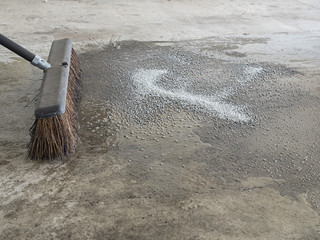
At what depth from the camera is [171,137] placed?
95.7 inches

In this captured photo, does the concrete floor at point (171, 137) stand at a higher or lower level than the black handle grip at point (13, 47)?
lower

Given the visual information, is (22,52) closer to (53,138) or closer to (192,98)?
(53,138)

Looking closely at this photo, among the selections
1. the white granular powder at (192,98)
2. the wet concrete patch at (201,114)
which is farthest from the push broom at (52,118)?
the white granular powder at (192,98)

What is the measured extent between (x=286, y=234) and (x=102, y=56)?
2.62 m

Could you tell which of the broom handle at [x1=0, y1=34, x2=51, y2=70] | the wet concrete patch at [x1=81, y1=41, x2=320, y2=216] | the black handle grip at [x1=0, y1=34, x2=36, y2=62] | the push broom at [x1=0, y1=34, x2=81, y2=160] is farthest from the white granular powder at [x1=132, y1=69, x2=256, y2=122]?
the black handle grip at [x1=0, y1=34, x2=36, y2=62]

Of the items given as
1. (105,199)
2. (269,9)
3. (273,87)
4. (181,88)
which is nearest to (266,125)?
(273,87)

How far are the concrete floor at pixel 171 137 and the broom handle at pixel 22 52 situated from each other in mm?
454

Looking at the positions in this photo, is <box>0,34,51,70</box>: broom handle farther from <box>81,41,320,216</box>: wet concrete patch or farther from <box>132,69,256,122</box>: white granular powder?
<box>132,69,256,122</box>: white granular powder

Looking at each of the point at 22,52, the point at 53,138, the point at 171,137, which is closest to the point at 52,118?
the point at 53,138

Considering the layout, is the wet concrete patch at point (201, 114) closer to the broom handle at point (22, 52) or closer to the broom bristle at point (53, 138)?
the broom bristle at point (53, 138)

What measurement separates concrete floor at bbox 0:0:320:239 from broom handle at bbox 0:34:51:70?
454mm

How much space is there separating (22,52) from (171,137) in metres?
1.21

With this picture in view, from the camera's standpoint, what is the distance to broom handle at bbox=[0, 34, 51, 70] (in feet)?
7.03

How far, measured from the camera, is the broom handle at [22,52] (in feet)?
7.03
